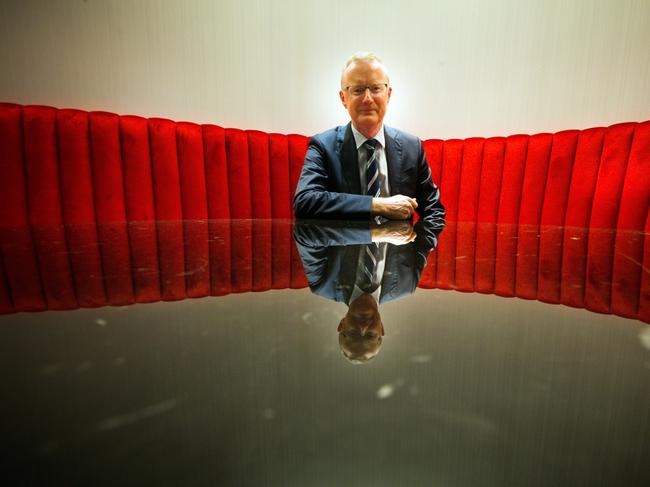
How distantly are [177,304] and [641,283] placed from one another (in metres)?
0.39

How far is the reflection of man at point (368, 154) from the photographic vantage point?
1429 millimetres

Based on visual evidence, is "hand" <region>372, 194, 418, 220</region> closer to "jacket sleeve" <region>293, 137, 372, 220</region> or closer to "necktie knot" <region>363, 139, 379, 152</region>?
"jacket sleeve" <region>293, 137, 372, 220</region>

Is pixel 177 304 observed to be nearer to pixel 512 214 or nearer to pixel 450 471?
pixel 450 471

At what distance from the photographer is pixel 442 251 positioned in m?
0.51

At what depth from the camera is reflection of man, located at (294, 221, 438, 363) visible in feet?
0.64

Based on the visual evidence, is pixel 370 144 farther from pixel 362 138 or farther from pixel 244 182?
pixel 244 182

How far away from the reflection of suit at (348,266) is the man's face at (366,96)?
0.98m

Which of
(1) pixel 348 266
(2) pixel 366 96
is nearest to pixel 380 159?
(2) pixel 366 96

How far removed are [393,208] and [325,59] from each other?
4.69 ft

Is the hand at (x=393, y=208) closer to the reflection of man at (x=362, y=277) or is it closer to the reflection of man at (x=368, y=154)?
the reflection of man at (x=368, y=154)

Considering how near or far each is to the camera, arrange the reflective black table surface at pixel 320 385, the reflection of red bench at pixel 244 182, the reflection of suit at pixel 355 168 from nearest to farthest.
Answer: the reflective black table surface at pixel 320 385 < the reflection of red bench at pixel 244 182 < the reflection of suit at pixel 355 168

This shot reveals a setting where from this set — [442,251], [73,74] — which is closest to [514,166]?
[442,251]

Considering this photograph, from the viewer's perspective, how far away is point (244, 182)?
1.79 meters

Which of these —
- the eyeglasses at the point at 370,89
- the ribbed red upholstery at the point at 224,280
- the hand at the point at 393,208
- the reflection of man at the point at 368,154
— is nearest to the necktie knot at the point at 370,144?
the reflection of man at the point at 368,154
